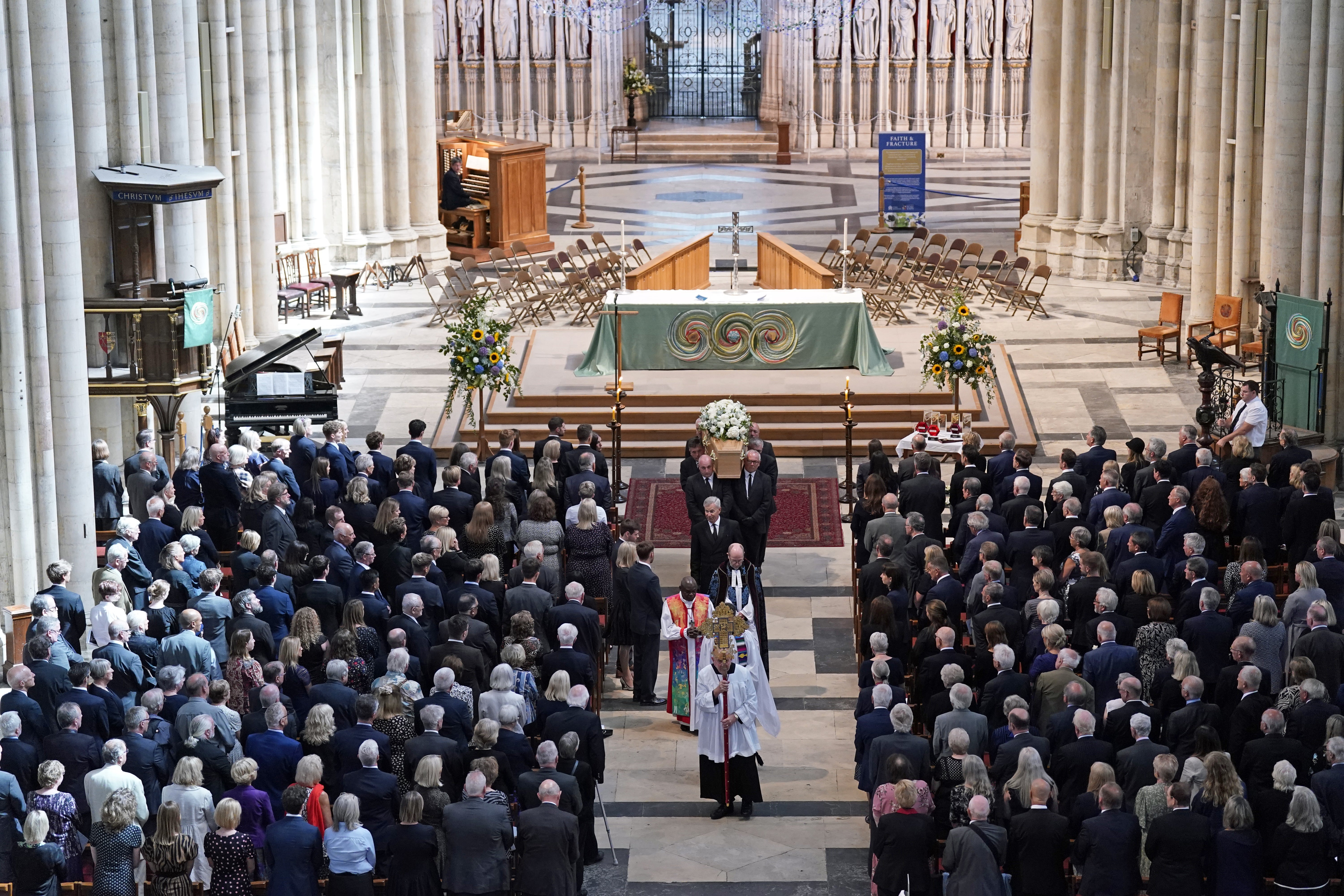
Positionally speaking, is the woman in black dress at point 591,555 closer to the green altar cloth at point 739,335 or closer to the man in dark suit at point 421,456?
the man in dark suit at point 421,456

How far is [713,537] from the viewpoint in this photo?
17.0 meters

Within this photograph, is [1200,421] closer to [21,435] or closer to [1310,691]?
[1310,691]

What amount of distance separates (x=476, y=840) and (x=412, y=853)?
15.4 inches

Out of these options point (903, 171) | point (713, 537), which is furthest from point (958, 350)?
point (903, 171)

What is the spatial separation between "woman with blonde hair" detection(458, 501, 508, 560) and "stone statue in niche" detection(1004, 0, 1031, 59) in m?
33.8

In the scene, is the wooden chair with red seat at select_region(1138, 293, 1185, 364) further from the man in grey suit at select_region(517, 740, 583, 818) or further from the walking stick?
the man in grey suit at select_region(517, 740, 583, 818)

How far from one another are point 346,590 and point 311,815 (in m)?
4.02

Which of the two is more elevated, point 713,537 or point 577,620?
point 713,537

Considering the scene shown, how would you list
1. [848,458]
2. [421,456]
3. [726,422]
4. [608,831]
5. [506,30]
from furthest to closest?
[506,30]
[848,458]
[726,422]
[421,456]
[608,831]

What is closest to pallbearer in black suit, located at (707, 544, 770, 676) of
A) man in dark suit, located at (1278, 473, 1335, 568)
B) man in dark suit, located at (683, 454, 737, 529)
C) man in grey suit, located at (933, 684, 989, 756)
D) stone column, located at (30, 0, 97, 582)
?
man in dark suit, located at (683, 454, 737, 529)

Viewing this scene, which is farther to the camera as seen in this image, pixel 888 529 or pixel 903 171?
pixel 903 171

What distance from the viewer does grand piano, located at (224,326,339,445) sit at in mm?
21797

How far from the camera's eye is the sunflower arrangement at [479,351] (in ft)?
72.3

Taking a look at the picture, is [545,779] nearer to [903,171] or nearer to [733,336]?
[733,336]
